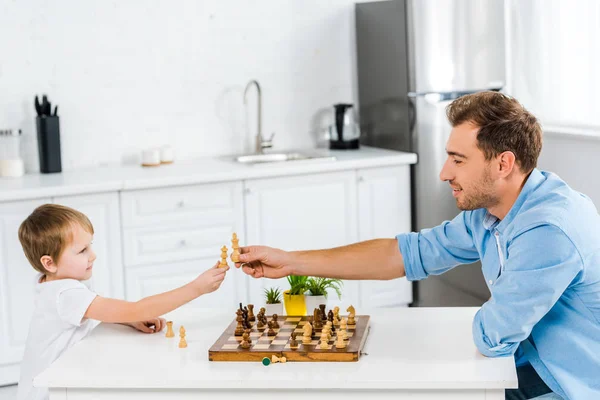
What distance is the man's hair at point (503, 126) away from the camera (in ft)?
6.88

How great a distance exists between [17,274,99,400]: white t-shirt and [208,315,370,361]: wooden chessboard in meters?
0.45

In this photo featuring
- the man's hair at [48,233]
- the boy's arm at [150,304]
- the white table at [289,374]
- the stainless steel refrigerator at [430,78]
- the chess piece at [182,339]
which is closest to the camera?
the white table at [289,374]

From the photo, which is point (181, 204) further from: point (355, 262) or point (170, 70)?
point (355, 262)

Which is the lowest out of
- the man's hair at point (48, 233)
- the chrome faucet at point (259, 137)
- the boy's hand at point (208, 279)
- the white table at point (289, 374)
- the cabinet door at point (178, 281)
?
the cabinet door at point (178, 281)

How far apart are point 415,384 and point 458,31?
2612mm

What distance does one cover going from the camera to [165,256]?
3955mm

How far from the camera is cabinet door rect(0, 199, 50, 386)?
12.0 feet

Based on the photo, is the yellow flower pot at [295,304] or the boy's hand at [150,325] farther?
the yellow flower pot at [295,304]

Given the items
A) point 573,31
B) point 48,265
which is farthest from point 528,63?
point 48,265

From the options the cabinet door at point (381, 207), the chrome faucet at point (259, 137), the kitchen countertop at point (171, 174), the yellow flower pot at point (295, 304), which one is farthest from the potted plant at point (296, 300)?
the chrome faucet at point (259, 137)

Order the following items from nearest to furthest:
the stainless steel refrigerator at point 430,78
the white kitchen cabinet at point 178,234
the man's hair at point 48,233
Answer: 1. the man's hair at point 48,233
2. the white kitchen cabinet at point 178,234
3. the stainless steel refrigerator at point 430,78

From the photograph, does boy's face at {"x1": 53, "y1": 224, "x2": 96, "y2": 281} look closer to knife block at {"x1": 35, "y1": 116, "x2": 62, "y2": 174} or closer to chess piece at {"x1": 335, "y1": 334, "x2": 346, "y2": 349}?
chess piece at {"x1": 335, "y1": 334, "x2": 346, "y2": 349}

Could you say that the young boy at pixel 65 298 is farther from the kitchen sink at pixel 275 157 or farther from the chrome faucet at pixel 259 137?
the chrome faucet at pixel 259 137

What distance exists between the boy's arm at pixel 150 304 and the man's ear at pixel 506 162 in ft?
2.41
